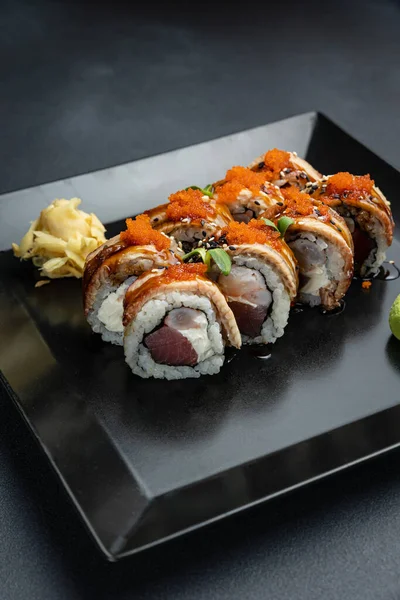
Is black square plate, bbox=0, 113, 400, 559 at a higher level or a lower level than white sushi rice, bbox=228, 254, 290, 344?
lower

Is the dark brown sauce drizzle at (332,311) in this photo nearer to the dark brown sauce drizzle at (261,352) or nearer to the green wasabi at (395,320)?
the green wasabi at (395,320)

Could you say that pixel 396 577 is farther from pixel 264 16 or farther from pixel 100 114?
pixel 264 16

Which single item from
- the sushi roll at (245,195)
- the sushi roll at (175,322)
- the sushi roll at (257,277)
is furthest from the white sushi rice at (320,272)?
the sushi roll at (175,322)

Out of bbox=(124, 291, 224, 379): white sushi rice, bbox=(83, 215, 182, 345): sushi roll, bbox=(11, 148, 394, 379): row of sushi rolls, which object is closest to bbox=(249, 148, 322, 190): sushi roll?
bbox=(11, 148, 394, 379): row of sushi rolls

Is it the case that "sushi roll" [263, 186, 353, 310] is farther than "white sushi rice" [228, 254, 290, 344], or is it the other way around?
"sushi roll" [263, 186, 353, 310]

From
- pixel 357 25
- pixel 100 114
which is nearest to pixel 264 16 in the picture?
pixel 357 25

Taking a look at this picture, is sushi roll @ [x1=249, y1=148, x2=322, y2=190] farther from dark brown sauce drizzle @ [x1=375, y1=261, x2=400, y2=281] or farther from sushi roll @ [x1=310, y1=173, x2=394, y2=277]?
dark brown sauce drizzle @ [x1=375, y1=261, x2=400, y2=281]

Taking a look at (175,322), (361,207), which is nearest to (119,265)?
(175,322)
